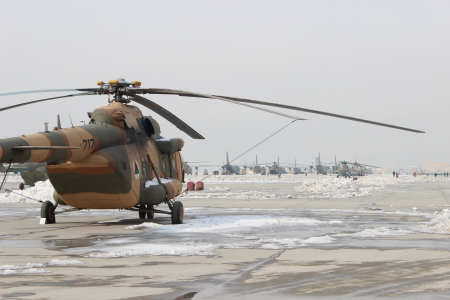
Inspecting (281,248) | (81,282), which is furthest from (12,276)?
(281,248)

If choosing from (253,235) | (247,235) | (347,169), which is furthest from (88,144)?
(347,169)

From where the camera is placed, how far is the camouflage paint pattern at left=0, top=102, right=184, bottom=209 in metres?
15.5

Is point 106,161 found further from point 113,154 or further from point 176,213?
point 176,213

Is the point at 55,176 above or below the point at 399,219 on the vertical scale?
above

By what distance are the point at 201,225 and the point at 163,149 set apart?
3510 millimetres

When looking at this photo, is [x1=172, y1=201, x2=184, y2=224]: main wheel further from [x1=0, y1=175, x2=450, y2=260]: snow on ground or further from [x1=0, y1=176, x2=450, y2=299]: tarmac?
[x1=0, y1=176, x2=450, y2=299]: tarmac

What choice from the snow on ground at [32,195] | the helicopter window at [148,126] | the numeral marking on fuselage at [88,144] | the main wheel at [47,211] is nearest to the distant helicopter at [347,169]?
the snow on ground at [32,195]

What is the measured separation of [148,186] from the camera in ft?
59.4

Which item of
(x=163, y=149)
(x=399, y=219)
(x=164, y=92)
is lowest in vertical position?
(x=399, y=219)

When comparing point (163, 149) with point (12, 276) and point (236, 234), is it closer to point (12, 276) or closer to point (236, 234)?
point (236, 234)

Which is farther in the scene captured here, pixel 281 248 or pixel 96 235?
pixel 96 235

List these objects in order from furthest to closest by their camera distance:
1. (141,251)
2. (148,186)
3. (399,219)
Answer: (399,219), (148,186), (141,251)

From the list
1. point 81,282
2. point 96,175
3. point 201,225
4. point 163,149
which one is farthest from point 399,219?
point 81,282

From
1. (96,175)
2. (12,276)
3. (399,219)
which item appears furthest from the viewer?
(399,219)
